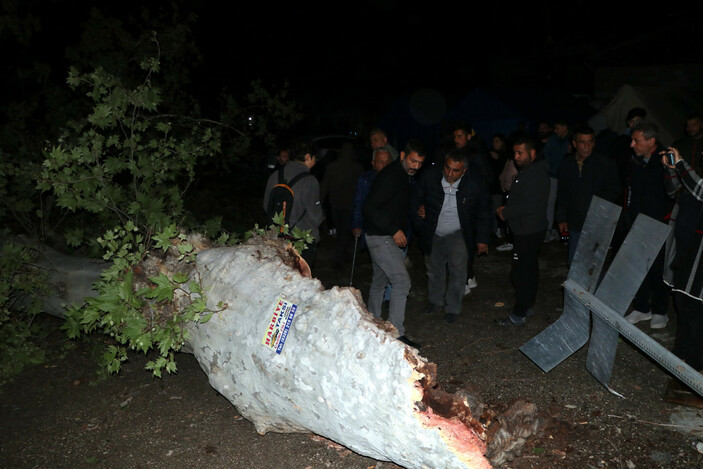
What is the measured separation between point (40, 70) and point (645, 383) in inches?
329

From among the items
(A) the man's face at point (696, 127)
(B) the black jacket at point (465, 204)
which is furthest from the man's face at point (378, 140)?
(A) the man's face at point (696, 127)

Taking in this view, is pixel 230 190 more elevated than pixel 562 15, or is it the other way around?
pixel 562 15

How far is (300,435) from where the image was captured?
4.02m

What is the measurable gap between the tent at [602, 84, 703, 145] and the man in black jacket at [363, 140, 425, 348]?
7860 mm

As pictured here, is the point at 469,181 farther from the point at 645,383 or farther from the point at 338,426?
the point at 338,426

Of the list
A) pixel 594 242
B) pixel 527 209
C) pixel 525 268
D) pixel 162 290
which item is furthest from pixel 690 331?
pixel 162 290

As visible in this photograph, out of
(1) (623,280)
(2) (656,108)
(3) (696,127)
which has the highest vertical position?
(2) (656,108)

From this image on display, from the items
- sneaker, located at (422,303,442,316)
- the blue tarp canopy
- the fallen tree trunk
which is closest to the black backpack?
the fallen tree trunk

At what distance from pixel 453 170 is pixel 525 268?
1258 millimetres

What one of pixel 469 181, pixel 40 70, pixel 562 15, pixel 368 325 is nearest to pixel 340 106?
pixel 562 15

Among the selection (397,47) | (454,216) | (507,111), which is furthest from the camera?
(397,47)

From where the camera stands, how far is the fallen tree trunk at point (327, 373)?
2.96 meters

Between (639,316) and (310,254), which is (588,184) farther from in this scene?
(310,254)

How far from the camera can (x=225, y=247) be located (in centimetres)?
435
